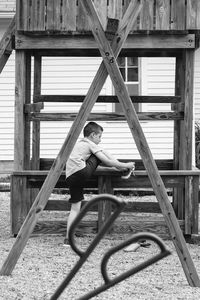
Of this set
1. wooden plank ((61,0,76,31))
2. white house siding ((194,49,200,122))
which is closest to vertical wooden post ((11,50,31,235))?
wooden plank ((61,0,76,31))

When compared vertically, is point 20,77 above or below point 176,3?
below

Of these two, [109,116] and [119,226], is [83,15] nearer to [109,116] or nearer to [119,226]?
[109,116]

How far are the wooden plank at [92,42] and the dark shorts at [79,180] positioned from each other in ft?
4.57

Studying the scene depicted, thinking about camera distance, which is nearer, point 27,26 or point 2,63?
point 27,26

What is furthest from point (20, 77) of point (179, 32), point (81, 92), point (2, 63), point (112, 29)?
point (81, 92)

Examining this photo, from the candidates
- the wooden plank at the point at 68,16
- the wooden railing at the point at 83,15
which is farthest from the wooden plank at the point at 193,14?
the wooden plank at the point at 68,16

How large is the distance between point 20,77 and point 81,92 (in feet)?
28.1

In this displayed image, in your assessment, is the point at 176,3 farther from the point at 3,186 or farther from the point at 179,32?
the point at 3,186

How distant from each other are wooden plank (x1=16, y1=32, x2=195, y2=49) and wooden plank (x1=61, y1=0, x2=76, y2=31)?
167 millimetres

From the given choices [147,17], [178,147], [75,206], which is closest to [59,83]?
[178,147]

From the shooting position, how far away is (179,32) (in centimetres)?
837

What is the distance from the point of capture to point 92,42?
846 centimetres

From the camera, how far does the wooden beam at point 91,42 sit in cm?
A: 842

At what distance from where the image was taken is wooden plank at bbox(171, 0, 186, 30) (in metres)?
8.28
